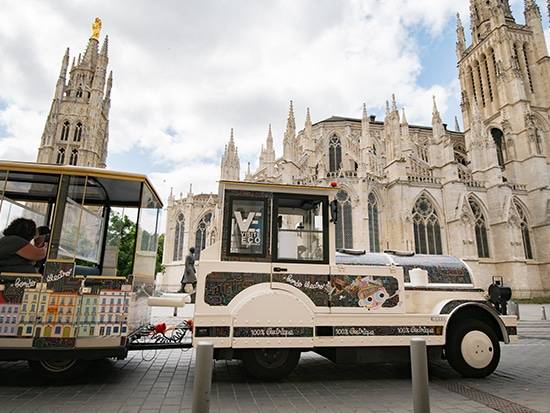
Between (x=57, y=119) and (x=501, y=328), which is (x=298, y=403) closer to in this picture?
(x=501, y=328)

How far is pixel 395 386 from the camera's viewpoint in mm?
4457

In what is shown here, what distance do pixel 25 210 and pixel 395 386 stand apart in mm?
6211

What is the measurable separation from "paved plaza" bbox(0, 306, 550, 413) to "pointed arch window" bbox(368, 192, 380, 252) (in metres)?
20.0

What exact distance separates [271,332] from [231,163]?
29.3 m

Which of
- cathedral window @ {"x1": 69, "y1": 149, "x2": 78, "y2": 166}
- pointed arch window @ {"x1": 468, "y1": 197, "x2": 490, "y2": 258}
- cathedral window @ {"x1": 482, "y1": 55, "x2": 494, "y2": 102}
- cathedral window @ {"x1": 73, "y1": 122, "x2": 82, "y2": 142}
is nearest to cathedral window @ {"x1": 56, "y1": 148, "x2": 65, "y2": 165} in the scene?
cathedral window @ {"x1": 69, "y1": 149, "x2": 78, "y2": 166}

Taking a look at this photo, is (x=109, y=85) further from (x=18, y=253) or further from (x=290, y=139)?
(x=18, y=253)

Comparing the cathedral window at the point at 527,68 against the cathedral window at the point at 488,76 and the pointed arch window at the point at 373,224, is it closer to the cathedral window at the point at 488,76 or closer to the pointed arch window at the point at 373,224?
the cathedral window at the point at 488,76

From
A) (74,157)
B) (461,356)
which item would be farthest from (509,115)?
(74,157)

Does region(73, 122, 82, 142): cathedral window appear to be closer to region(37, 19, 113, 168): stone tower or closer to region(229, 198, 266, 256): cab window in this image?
region(37, 19, 113, 168): stone tower

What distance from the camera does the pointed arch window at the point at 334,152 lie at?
1308 inches

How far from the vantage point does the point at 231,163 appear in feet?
107

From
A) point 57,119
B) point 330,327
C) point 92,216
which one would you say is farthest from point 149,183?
point 57,119

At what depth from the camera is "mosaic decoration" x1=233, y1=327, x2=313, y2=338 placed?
4.21 m

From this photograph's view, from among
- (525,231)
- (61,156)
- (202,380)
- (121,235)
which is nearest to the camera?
(202,380)
